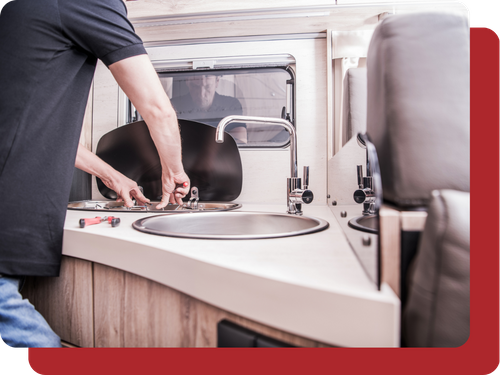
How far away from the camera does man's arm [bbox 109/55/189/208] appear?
81 centimetres

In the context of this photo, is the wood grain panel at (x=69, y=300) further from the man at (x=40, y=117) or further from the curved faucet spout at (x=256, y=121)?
the curved faucet spout at (x=256, y=121)

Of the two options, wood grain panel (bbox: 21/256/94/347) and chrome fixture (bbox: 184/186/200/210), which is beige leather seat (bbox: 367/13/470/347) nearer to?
wood grain panel (bbox: 21/256/94/347)

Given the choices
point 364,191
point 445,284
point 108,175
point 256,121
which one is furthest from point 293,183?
point 108,175

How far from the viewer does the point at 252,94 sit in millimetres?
1710

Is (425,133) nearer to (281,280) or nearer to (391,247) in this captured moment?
(391,247)

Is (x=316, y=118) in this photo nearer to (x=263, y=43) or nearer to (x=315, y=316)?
(x=263, y=43)

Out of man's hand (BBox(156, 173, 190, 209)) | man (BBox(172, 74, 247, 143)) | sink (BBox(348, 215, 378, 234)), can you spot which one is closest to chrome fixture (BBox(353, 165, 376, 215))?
sink (BBox(348, 215, 378, 234))

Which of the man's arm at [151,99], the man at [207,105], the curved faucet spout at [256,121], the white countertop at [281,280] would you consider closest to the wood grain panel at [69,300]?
the white countertop at [281,280]

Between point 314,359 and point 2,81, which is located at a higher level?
point 2,81

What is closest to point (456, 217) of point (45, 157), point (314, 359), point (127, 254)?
point (314, 359)

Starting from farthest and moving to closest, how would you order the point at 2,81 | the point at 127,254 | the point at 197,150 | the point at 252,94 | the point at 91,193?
the point at 91,193 → the point at 252,94 → the point at 197,150 → the point at 2,81 → the point at 127,254

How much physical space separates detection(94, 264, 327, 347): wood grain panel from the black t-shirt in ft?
0.71

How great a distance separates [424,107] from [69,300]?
1.00 m

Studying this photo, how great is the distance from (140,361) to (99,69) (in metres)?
1.95
